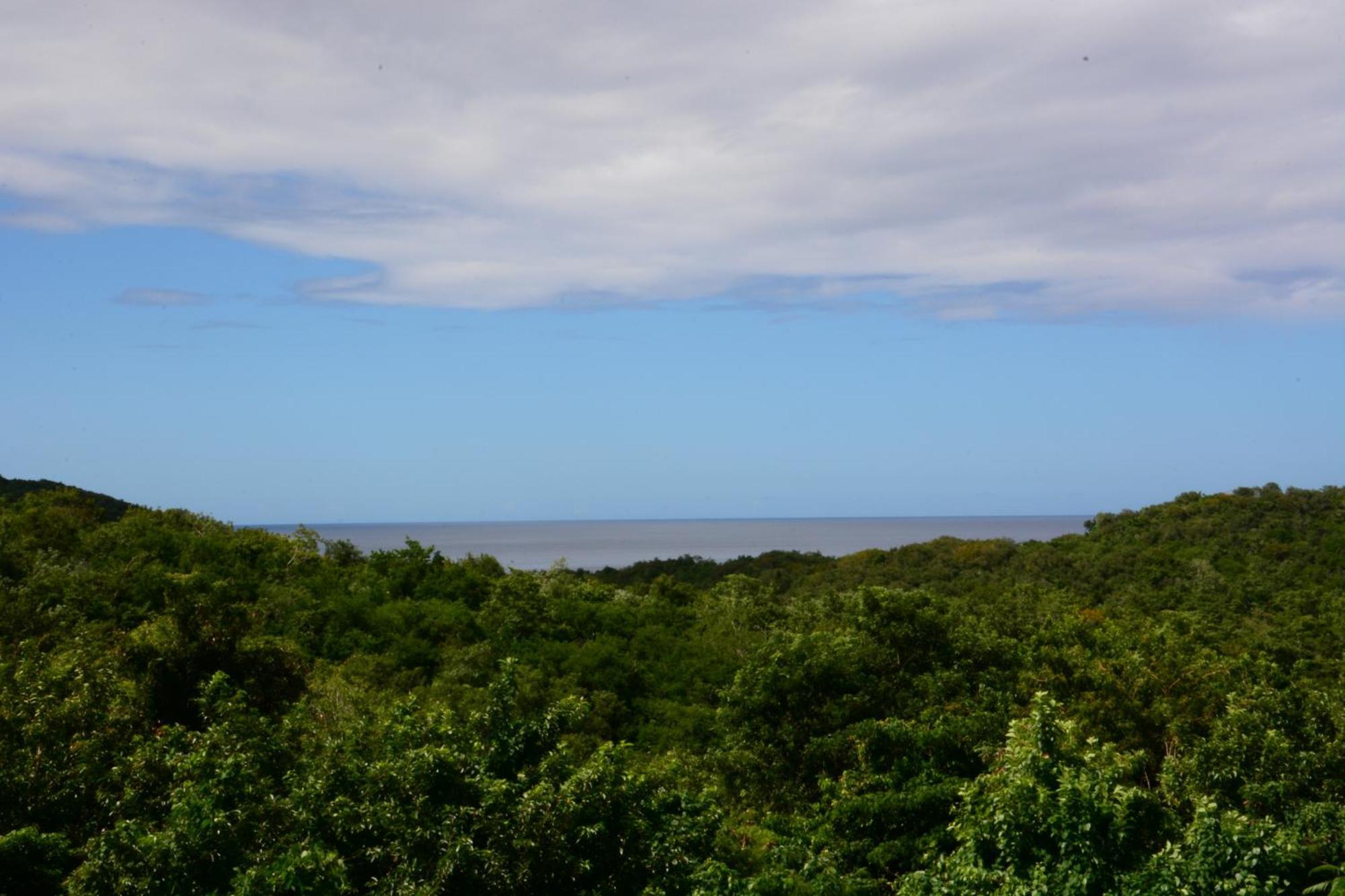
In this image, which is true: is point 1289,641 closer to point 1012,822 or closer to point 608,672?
point 608,672

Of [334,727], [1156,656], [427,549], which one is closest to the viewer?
[334,727]

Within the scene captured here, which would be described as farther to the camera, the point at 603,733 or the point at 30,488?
the point at 30,488

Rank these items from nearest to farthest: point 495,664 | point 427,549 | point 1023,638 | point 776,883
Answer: point 776,883 → point 1023,638 → point 495,664 → point 427,549

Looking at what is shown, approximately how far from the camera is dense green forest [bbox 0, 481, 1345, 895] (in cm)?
1154

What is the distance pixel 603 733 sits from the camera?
93.7 feet

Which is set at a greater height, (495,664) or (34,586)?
(34,586)

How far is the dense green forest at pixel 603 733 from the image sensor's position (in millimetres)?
11539

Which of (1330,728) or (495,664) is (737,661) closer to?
(495,664)

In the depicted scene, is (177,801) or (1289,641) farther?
(1289,641)

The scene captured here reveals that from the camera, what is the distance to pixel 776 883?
41.3ft

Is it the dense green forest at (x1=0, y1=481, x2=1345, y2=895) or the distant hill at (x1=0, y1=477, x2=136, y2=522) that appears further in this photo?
the distant hill at (x1=0, y1=477, x2=136, y2=522)

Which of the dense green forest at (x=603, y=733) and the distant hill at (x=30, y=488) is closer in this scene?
the dense green forest at (x=603, y=733)

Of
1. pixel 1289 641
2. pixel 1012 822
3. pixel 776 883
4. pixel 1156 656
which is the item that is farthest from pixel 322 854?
pixel 1289 641

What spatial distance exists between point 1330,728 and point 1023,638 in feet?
29.4
